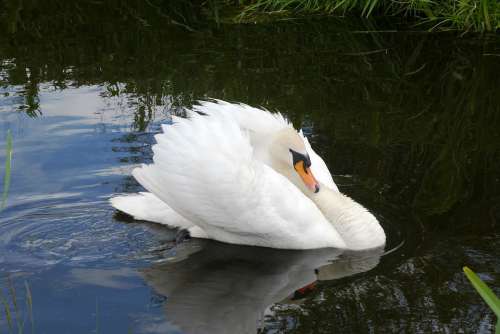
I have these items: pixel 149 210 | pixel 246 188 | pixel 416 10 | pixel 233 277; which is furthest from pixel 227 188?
pixel 416 10

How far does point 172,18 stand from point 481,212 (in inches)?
240

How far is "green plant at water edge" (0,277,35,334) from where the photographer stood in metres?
4.70

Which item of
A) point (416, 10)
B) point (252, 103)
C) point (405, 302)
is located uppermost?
point (416, 10)

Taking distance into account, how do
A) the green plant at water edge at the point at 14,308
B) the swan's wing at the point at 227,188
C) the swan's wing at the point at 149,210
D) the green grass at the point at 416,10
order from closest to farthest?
the green plant at water edge at the point at 14,308
the swan's wing at the point at 227,188
the swan's wing at the point at 149,210
the green grass at the point at 416,10

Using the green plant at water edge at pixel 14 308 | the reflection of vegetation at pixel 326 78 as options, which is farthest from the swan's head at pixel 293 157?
the green plant at water edge at pixel 14 308

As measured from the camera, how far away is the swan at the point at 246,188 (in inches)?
219

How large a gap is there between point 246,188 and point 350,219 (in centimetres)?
73

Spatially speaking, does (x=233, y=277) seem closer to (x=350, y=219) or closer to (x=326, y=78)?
(x=350, y=219)

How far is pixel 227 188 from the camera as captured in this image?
5.54m

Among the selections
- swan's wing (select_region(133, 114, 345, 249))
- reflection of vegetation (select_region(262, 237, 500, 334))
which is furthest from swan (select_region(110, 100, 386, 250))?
reflection of vegetation (select_region(262, 237, 500, 334))

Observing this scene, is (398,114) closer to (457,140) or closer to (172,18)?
(457,140)

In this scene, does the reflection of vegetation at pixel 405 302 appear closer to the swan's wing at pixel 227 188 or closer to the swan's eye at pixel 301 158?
the swan's wing at pixel 227 188

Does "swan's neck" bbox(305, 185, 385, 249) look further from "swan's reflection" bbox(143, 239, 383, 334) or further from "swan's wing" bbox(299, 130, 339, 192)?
"swan's wing" bbox(299, 130, 339, 192)

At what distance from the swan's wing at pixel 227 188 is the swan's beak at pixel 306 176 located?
0.15 metres
